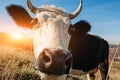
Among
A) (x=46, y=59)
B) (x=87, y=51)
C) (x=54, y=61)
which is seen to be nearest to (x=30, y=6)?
(x=46, y=59)

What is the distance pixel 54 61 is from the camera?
625cm

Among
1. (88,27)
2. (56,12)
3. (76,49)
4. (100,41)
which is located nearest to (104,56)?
(100,41)

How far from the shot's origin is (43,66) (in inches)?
259

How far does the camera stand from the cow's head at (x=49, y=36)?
634 cm

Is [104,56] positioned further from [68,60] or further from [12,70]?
[68,60]

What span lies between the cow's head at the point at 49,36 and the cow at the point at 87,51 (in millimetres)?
1054

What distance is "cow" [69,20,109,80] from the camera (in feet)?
33.6

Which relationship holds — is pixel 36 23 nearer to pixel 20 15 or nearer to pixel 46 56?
pixel 20 15

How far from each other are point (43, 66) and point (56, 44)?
1.70 feet

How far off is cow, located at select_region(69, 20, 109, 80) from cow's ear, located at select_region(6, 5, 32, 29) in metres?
1.64

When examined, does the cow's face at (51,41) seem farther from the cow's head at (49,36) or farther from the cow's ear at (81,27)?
the cow's ear at (81,27)

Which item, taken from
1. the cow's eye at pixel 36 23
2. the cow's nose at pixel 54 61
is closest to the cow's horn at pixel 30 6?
the cow's eye at pixel 36 23

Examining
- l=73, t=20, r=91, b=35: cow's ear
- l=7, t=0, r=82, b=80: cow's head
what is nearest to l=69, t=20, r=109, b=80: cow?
l=73, t=20, r=91, b=35: cow's ear

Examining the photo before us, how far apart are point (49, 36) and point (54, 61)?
97cm
